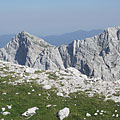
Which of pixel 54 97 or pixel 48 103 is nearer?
pixel 48 103

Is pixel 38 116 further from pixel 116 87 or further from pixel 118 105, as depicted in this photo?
pixel 116 87

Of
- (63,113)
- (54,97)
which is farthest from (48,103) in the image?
(63,113)

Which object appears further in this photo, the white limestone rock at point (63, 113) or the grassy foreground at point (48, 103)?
the grassy foreground at point (48, 103)

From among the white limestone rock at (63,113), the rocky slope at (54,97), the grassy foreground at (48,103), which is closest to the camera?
the white limestone rock at (63,113)

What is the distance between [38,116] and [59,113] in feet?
5.88

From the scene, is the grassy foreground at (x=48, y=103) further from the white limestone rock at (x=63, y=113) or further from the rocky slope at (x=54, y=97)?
the white limestone rock at (x=63, y=113)

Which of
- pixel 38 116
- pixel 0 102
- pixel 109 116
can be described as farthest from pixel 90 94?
pixel 0 102

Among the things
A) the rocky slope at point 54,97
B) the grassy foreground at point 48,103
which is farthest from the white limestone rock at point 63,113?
the grassy foreground at point 48,103

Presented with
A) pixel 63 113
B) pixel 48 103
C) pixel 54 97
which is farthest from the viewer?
pixel 54 97

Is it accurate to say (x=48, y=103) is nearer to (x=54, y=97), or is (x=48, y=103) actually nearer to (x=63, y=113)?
(x=54, y=97)

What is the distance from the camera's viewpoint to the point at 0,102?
76.0 ft

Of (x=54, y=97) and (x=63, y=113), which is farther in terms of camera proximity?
(x=54, y=97)

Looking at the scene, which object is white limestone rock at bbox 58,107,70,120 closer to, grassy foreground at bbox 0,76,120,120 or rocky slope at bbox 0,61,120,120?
rocky slope at bbox 0,61,120,120

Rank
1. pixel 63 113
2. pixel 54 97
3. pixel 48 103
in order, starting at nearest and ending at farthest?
pixel 63 113 → pixel 48 103 → pixel 54 97
